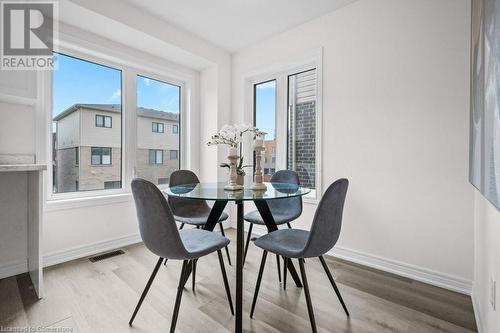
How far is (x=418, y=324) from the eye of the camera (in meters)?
1.56

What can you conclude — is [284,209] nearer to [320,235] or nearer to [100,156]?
[320,235]

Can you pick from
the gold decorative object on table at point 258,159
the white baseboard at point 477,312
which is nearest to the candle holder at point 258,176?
the gold decorative object on table at point 258,159

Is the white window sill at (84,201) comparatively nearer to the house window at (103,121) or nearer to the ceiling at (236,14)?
the house window at (103,121)

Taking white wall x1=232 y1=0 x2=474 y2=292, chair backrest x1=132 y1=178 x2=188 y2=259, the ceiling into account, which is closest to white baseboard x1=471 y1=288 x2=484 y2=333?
white wall x1=232 y1=0 x2=474 y2=292

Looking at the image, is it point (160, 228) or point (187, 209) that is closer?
point (160, 228)

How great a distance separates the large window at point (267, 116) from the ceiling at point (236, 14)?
0.66 metres

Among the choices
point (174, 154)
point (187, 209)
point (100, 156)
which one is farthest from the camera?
point (174, 154)

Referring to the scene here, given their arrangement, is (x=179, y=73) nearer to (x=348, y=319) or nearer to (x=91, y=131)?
(x=91, y=131)

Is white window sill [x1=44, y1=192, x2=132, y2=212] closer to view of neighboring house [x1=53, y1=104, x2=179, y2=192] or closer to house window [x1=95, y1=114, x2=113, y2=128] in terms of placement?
view of neighboring house [x1=53, y1=104, x2=179, y2=192]

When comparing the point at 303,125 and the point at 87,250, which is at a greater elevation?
the point at 303,125

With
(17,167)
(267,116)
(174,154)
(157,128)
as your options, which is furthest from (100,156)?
(267,116)

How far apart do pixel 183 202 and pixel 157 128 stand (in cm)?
142

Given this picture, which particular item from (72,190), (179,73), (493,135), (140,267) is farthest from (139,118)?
(493,135)

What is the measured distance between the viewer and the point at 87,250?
2623 mm
